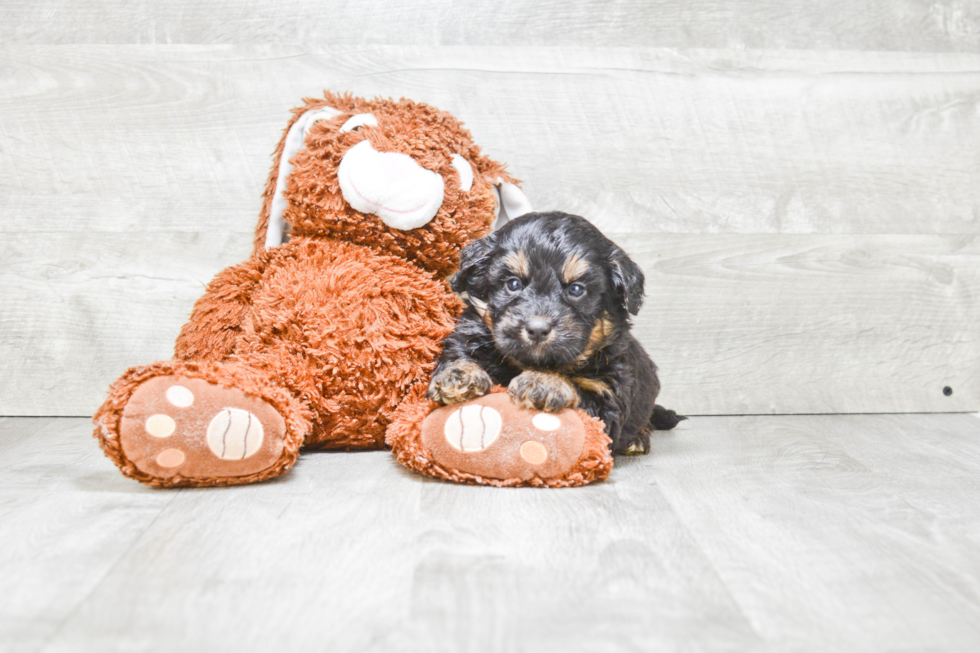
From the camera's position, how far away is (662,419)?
2396 millimetres

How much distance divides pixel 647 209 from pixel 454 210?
0.80 metres

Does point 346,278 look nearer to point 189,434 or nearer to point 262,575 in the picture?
point 189,434

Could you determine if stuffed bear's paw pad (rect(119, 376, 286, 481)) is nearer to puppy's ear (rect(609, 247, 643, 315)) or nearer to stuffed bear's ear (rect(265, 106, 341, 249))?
stuffed bear's ear (rect(265, 106, 341, 249))

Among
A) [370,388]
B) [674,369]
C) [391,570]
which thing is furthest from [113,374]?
[674,369]

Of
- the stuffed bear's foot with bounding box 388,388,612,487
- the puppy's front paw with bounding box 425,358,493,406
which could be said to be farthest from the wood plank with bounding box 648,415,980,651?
the puppy's front paw with bounding box 425,358,493,406

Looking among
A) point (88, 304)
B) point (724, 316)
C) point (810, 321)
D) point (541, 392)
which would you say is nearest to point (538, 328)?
point (541, 392)

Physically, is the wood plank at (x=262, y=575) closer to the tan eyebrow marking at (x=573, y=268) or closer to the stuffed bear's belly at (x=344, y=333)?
the stuffed bear's belly at (x=344, y=333)

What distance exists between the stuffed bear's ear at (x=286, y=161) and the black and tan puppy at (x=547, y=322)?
0.57m

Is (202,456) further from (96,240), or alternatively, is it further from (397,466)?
(96,240)

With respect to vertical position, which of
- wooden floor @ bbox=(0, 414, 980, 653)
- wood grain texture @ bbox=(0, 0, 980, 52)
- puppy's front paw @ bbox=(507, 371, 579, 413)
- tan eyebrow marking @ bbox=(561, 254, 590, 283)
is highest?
wood grain texture @ bbox=(0, 0, 980, 52)

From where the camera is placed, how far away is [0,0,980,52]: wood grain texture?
93.4 inches

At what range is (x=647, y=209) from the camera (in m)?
2.52

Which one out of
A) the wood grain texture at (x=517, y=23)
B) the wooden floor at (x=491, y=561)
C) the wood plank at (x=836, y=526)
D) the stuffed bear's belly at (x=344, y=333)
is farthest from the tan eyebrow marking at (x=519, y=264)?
the wood grain texture at (x=517, y=23)

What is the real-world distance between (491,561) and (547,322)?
0.55 metres
